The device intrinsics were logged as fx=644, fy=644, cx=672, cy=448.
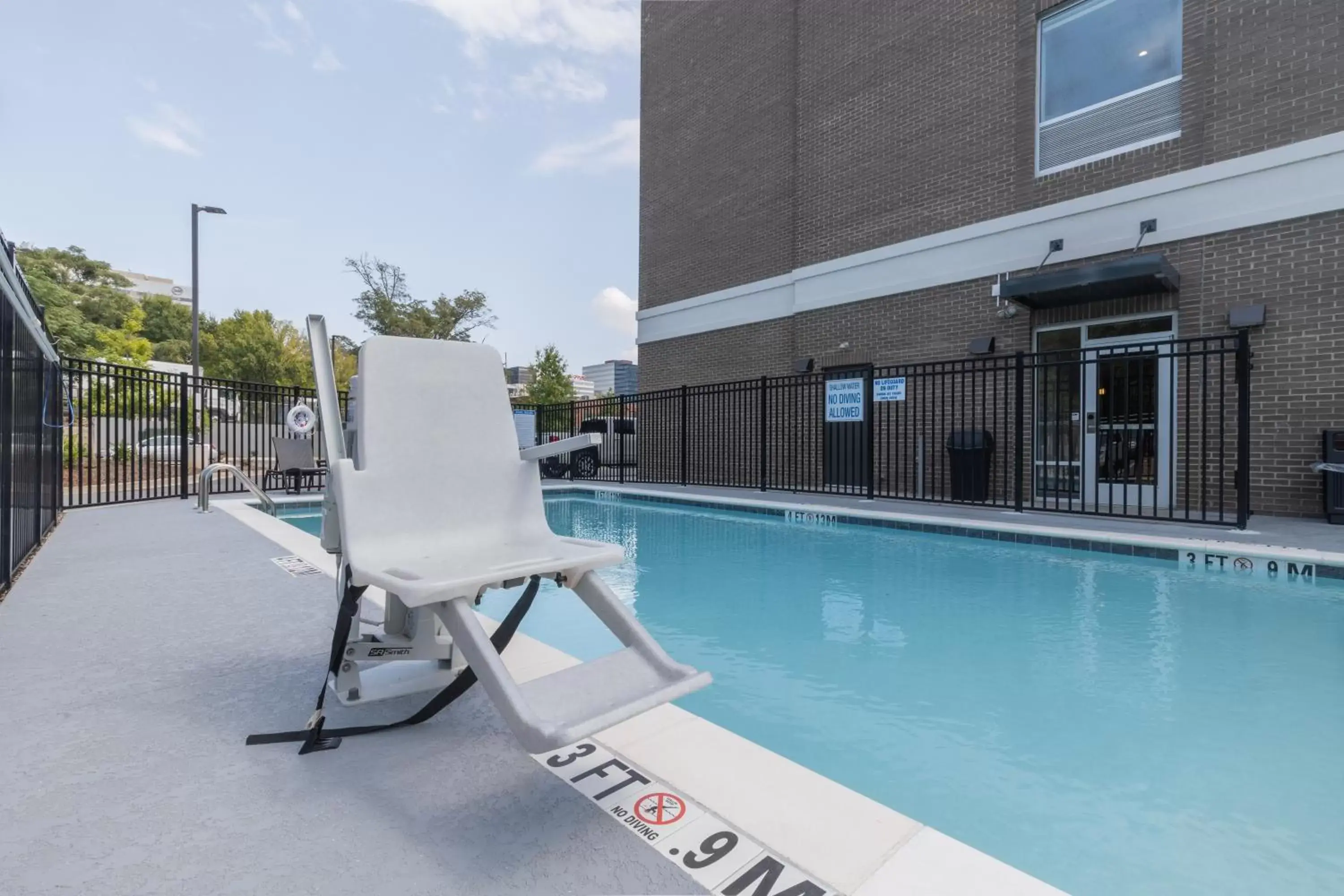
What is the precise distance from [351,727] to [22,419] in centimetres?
420

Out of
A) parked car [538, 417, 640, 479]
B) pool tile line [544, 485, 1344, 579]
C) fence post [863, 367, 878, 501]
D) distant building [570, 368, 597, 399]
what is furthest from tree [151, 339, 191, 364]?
distant building [570, 368, 597, 399]

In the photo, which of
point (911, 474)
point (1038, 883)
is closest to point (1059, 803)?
point (1038, 883)

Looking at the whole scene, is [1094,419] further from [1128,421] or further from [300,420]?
[300,420]

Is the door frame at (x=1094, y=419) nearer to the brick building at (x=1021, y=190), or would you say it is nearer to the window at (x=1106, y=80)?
the brick building at (x=1021, y=190)

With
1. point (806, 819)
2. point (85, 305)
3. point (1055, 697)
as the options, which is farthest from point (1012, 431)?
point (85, 305)

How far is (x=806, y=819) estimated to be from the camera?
1514mm

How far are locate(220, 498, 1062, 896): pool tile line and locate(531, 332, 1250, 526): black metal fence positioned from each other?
5.02 meters

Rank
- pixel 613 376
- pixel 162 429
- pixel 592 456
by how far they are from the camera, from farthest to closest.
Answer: pixel 613 376
pixel 592 456
pixel 162 429

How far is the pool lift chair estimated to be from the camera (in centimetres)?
155

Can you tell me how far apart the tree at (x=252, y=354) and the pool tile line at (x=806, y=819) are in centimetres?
2907

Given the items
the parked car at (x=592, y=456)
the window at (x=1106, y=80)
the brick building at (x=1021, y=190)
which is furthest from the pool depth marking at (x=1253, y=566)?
the parked car at (x=592, y=456)

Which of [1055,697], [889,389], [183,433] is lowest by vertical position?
[1055,697]

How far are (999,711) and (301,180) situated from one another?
2168 centimetres

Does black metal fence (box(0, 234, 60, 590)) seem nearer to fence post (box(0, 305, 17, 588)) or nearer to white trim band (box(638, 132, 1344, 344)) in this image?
fence post (box(0, 305, 17, 588))
